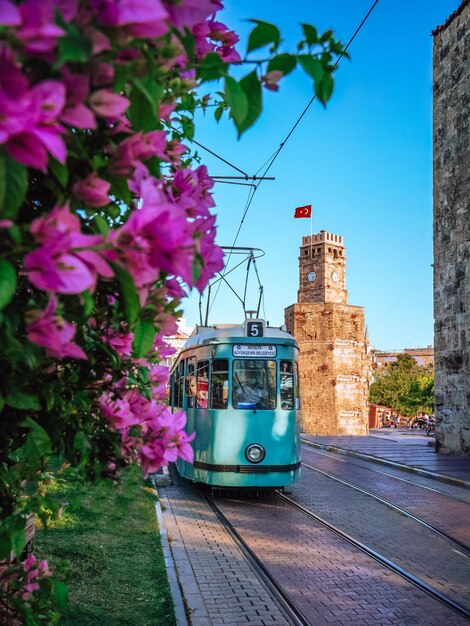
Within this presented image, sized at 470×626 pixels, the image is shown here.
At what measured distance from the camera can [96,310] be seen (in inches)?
72.5

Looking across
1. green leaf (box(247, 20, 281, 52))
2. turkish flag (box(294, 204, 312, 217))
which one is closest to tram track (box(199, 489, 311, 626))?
green leaf (box(247, 20, 281, 52))

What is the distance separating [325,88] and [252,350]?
10.0 m

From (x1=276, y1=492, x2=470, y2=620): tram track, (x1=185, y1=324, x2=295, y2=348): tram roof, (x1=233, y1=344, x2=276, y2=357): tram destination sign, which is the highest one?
(x1=185, y1=324, x2=295, y2=348): tram roof

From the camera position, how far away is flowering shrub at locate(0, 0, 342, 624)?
104 cm

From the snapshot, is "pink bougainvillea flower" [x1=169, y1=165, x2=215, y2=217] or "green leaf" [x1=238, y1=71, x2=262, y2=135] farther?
"pink bougainvillea flower" [x1=169, y1=165, x2=215, y2=217]

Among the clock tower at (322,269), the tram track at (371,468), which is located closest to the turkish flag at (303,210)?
the clock tower at (322,269)

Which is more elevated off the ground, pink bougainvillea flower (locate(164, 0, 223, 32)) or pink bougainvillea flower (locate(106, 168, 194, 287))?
pink bougainvillea flower (locate(164, 0, 223, 32))

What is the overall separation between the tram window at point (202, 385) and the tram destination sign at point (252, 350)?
29.5 inches

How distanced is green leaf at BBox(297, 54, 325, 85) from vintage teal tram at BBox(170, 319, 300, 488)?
1007cm

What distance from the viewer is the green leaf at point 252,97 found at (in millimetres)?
1431

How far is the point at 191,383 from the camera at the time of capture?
1294cm

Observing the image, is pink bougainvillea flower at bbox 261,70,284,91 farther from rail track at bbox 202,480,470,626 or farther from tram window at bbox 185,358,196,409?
tram window at bbox 185,358,196,409

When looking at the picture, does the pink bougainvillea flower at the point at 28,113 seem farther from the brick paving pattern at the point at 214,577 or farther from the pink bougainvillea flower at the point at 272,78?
the brick paving pattern at the point at 214,577

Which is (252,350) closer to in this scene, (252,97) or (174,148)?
(174,148)
